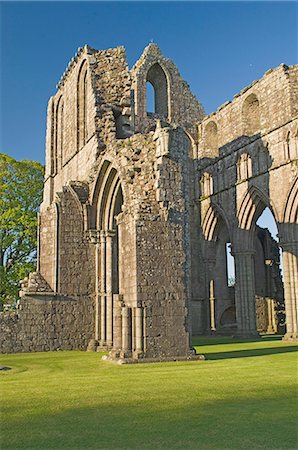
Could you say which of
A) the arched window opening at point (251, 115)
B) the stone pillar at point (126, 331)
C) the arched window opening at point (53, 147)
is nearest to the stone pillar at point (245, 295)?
the arched window opening at point (251, 115)

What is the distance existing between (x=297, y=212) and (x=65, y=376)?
12.3 metres

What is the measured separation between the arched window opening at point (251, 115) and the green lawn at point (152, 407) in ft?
46.7

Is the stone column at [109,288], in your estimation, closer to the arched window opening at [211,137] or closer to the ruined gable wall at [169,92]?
the ruined gable wall at [169,92]

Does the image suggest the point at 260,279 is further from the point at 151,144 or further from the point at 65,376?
the point at 65,376

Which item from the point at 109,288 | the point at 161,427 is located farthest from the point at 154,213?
the point at 161,427

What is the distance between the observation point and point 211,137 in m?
24.2

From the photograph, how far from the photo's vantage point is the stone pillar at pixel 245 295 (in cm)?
1955

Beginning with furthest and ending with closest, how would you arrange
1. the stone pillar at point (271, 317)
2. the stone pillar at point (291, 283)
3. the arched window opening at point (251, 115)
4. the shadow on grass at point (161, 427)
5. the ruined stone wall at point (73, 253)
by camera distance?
the stone pillar at point (271, 317)
the arched window opening at point (251, 115)
the stone pillar at point (291, 283)
the ruined stone wall at point (73, 253)
the shadow on grass at point (161, 427)

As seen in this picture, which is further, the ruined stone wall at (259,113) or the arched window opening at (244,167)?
the arched window opening at (244,167)

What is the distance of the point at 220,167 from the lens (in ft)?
73.1

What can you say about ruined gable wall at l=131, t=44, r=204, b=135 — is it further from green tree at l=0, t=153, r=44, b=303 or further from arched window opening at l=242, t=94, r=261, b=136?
green tree at l=0, t=153, r=44, b=303

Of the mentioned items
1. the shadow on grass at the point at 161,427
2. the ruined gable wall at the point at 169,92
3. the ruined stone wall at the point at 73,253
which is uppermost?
the ruined gable wall at the point at 169,92

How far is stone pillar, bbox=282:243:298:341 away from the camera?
17.2 meters

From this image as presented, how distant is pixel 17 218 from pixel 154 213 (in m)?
11.4
